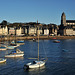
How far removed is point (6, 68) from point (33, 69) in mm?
3869

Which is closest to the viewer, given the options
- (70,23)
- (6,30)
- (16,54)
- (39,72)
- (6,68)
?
(39,72)

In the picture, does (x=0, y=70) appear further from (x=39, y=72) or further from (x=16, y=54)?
(x=16, y=54)

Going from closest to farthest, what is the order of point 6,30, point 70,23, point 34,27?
point 6,30, point 34,27, point 70,23

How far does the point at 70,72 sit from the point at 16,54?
14.7m

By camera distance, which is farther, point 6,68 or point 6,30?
point 6,30

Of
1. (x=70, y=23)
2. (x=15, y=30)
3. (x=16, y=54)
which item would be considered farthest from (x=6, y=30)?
(x=16, y=54)

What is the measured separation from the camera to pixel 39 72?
26.3 meters

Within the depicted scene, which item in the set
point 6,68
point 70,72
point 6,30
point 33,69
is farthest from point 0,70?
point 6,30

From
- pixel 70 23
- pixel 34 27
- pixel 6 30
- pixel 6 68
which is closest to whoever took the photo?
pixel 6 68

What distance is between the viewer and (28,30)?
151 metres

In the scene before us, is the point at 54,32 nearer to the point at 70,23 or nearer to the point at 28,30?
the point at 28,30

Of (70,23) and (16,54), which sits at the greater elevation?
(70,23)

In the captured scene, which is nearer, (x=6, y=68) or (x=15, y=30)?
(x=6, y=68)

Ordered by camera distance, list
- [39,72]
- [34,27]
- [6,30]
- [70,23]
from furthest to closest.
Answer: [70,23] → [34,27] → [6,30] → [39,72]
